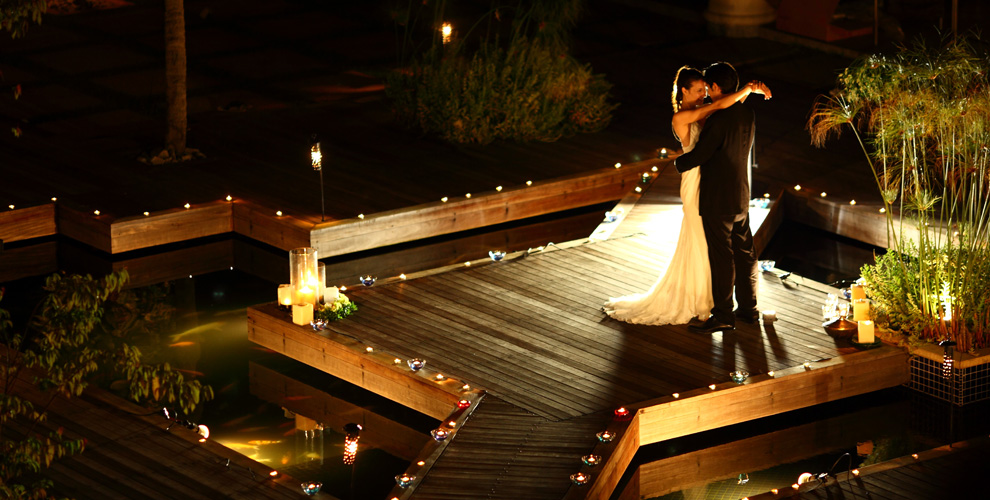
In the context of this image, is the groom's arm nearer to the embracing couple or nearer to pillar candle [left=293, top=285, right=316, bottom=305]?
the embracing couple

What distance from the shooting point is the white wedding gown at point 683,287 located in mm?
8031

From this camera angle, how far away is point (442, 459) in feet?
22.7

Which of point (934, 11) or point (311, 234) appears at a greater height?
point (934, 11)

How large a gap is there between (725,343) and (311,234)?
3255 mm

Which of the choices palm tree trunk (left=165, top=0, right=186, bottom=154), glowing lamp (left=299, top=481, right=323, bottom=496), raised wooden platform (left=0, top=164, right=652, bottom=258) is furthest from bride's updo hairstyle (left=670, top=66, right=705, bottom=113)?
palm tree trunk (left=165, top=0, right=186, bottom=154)

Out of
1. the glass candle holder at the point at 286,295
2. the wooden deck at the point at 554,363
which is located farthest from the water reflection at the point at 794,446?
the glass candle holder at the point at 286,295

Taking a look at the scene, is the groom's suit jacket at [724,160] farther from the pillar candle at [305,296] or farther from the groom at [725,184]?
the pillar candle at [305,296]

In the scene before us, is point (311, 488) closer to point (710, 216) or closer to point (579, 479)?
point (579, 479)

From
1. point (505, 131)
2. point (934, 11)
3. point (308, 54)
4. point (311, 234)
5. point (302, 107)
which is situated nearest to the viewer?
point (311, 234)

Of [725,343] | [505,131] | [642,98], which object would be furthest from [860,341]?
[642,98]

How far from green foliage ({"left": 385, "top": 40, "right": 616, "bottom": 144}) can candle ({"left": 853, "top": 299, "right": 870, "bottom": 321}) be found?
4.43m

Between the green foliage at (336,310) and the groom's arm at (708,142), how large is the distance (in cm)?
208

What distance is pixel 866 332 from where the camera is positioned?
8.01 metres

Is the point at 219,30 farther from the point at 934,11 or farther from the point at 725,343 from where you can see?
the point at 725,343
